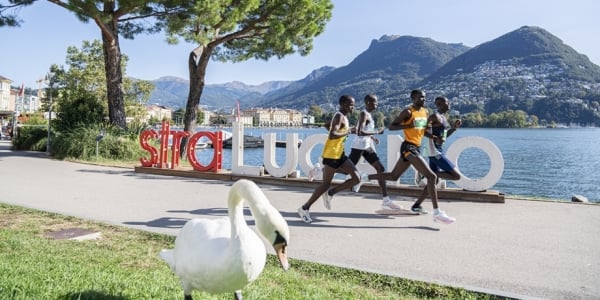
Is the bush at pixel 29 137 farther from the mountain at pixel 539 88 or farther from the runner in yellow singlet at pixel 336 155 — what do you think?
the mountain at pixel 539 88

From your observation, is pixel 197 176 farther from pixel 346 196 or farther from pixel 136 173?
pixel 346 196

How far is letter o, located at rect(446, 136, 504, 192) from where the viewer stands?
780cm

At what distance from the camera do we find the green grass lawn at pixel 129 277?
2.98 m

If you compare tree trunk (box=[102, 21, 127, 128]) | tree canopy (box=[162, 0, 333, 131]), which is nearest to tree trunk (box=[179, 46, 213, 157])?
tree canopy (box=[162, 0, 333, 131])

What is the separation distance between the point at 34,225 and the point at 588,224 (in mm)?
7603

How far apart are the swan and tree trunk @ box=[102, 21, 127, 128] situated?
15.4 meters

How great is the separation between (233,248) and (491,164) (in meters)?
7.06

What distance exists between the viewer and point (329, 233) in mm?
5336

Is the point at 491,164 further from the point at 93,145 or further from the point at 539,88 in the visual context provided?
the point at 539,88

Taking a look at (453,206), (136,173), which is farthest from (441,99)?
(136,173)

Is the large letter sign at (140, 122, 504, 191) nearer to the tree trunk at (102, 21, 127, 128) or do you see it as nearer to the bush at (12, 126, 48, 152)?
the tree trunk at (102, 21, 127, 128)

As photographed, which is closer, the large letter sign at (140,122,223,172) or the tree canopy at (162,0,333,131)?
the large letter sign at (140,122,223,172)

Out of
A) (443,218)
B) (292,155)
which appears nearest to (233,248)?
(443,218)

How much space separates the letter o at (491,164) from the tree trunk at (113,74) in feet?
43.3
